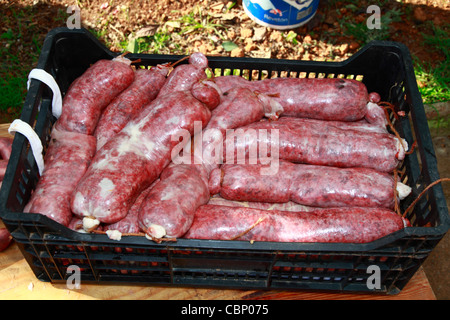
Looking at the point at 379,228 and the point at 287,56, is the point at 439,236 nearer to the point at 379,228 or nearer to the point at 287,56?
the point at 379,228

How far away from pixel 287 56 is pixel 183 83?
107 inches

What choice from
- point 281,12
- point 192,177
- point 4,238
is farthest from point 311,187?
point 281,12

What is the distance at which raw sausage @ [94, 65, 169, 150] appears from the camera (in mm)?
3568

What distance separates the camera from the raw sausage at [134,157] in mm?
2965

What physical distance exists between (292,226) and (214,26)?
3.93 meters

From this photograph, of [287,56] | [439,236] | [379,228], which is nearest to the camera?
[439,236]

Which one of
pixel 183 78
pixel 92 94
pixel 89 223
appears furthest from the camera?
pixel 183 78

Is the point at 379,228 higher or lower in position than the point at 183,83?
lower

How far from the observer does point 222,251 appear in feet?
9.28

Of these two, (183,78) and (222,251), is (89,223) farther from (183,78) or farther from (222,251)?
(183,78)

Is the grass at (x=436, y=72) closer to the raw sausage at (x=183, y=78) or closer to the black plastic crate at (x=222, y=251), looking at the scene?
the black plastic crate at (x=222, y=251)

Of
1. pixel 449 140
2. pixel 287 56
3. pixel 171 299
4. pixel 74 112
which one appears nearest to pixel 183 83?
pixel 74 112

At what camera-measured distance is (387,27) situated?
20.4 feet

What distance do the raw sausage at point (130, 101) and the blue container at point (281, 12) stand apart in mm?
2399
